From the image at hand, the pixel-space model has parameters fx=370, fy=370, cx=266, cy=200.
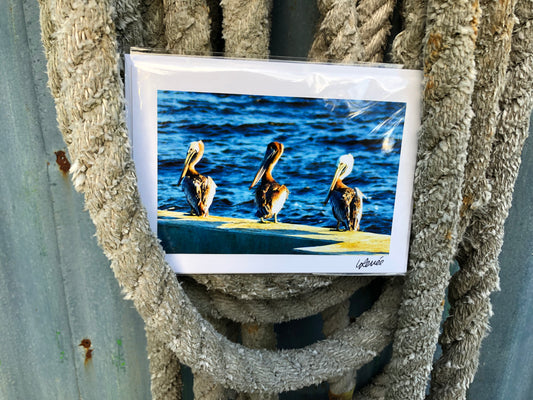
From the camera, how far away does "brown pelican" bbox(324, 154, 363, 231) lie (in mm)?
431

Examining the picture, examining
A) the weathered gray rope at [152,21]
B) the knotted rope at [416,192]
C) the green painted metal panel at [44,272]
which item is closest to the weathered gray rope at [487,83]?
the knotted rope at [416,192]

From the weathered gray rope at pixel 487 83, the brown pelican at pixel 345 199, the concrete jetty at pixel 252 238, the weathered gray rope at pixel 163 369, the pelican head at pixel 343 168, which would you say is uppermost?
the weathered gray rope at pixel 487 83

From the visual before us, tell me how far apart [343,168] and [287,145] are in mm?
A: 72

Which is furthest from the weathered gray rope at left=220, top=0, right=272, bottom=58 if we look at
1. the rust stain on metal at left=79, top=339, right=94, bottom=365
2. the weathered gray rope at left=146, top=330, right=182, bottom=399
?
the rust stain on metal at left=79, top=339, right=94, bottom=365

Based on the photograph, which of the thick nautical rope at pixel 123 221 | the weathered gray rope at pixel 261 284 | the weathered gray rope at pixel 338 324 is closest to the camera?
the thick nautical rope at pixel 123 221

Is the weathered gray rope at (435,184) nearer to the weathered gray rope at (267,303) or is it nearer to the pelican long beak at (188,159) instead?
the weathered gray rope at (267,303)

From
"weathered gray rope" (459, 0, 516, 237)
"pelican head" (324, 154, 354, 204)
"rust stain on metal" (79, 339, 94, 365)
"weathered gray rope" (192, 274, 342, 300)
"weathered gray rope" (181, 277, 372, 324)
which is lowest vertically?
"rust stain on metal" (79, 339, 94, 365)

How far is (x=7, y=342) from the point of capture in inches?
22.2

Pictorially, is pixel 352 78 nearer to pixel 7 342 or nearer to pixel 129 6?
pixel 129 6

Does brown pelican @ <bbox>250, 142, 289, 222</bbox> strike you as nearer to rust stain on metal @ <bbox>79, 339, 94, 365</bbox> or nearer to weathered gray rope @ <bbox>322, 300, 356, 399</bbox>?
weathered gray rope @ <bbox>322, 300, 356, 399</bbox>

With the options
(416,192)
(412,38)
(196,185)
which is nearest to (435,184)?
(416,192)

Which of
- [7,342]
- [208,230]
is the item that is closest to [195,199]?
[208,230]

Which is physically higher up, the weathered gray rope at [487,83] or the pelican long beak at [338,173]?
the weathered gray rope at [487,83]

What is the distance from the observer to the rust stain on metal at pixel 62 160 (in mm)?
515
